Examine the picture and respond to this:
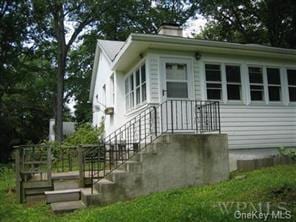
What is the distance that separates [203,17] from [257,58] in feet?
52.7

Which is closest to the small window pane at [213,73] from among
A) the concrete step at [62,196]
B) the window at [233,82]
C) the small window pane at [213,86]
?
the small window pane at [213,86]

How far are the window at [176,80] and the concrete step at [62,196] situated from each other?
13.6ft

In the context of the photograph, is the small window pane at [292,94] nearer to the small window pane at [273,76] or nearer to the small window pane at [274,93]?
the small window pane at [274,93]

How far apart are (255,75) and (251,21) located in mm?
13733

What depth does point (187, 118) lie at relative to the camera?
10422 mm

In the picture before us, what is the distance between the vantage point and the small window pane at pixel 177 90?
10609 mm

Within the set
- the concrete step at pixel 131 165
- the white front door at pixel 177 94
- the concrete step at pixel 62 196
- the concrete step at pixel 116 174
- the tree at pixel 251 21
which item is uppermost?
the tree at pixel 251 21

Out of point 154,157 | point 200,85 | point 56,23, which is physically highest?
point 56,23

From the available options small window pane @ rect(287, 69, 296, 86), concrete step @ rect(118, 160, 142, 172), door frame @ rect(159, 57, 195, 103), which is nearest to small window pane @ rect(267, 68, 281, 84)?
small window pane @ rect(287, 69, 296, 86)

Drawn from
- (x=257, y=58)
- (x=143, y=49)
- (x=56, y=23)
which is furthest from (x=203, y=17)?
(x=143, y=49)

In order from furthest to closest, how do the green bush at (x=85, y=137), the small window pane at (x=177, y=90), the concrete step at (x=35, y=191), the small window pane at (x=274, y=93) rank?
the green bush at (x=85, y=137), the small window pane at (x=274, y=93), the small window pane at (x=177, y=90), the concrete step at (x=35, y=191)

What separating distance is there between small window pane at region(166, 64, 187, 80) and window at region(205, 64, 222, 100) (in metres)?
0.83

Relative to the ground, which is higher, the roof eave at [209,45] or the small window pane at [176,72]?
the roof eave at [209,45]

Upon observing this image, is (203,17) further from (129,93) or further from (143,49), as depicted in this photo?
(143,49)
